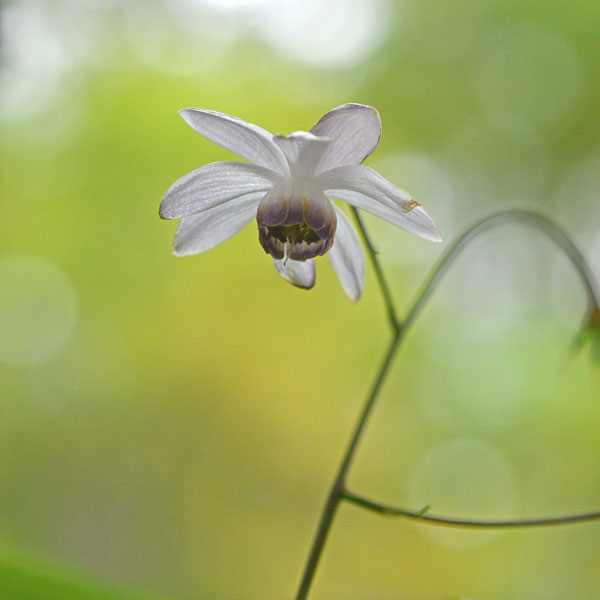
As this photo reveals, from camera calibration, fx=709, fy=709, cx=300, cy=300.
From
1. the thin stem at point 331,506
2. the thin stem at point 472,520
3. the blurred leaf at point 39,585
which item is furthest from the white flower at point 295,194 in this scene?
the blurred leaf at point 39,585

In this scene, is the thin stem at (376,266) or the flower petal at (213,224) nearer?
the thin stem at (376,266)

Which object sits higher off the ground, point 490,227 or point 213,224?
point 490,227

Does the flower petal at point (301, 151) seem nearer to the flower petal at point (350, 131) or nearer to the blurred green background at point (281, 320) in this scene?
the flower petal at point (350, 131)

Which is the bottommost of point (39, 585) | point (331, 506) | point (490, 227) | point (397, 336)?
point (39, 585)

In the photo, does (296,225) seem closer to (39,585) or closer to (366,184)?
(366,184)

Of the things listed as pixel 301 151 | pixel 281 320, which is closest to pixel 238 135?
pixel 301 151

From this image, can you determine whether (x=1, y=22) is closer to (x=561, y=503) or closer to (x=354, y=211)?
(x=354, y=211)

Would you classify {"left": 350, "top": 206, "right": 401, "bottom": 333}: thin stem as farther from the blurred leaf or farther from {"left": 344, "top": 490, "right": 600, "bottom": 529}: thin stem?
the blurred leaf
